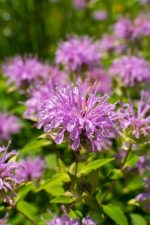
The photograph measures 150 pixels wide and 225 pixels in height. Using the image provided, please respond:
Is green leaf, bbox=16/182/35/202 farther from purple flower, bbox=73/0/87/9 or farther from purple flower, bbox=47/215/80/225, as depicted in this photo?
purple flower, bbox=73/0/87/9

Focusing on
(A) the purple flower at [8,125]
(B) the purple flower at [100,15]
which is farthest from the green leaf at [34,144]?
(B) the purple flower at [100,15]

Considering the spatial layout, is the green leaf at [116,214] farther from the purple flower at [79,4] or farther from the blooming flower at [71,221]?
the purple flower at [79,4]

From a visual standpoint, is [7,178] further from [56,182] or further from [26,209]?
[26,209]

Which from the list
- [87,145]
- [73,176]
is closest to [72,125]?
[87,145]

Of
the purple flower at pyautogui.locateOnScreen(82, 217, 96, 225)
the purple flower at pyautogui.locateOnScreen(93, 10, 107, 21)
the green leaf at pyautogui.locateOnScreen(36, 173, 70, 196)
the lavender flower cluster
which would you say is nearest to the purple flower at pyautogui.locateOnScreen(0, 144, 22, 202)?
the lavender flower cluster

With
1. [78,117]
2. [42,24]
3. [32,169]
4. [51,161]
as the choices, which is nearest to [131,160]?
[78,117]

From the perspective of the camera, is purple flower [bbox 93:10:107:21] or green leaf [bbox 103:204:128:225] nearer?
green leaf [bbox 103:204:128:225]
